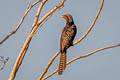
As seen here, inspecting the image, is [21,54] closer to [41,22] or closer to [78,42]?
[41,22]

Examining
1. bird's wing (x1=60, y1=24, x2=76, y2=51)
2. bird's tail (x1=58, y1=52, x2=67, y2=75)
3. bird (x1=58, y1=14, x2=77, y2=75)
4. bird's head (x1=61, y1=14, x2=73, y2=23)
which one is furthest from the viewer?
bird's head (x1=61, y1=14, x2=73, y2=23)

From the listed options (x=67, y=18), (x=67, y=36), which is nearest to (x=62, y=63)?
(x=67, y=36)

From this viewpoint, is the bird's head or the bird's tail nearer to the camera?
the bird's tail

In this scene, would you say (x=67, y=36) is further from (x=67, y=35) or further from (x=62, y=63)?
(x=62, y=63)

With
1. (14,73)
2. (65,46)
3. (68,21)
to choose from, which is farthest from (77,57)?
Result: (68,21)

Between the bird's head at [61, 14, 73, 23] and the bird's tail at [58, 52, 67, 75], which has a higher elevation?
the bird's head at [61, 14, 73, 23]

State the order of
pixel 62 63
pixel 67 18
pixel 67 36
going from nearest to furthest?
1. pixel 62 63
2. pixel 67 36
3. pixel 67 18

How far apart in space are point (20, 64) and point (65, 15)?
206 inches

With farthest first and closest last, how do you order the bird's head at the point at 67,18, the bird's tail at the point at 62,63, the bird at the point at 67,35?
the bird's head at the point at 67,18 → the bird at the point at 67,35 → the bird's tail at the point at 62,63

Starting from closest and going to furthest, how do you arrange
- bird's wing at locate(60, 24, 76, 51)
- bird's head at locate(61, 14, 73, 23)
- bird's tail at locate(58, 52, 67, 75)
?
bird's tail at locate(58, 52, 67, 75), bird's wing at locate(60, 24, 76, 51), bird's head at locate(61, 14, 73, 23)

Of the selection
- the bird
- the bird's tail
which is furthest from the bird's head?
the bird's tail

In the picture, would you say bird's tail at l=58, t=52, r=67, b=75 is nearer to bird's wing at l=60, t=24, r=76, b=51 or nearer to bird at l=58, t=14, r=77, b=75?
bird at l=58, t=14, r=77, b=75

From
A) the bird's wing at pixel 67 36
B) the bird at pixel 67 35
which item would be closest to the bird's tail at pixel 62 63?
the bird at pixel 67 35

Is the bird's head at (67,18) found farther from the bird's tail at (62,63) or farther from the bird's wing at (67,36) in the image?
the bird's tail at (62,63)
